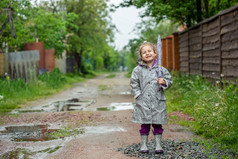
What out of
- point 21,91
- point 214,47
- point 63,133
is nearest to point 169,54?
point 214,47

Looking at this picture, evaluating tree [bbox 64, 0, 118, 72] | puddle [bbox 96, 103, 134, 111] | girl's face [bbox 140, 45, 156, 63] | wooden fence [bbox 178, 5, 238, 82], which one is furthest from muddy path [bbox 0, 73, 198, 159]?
tree [bbox 64, 0, 118, 72]

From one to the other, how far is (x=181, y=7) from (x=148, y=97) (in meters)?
8.35

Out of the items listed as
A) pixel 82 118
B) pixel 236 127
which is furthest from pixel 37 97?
pixel 236 127

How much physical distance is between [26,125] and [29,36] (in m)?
12.8

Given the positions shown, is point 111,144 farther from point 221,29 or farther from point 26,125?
point 221,29

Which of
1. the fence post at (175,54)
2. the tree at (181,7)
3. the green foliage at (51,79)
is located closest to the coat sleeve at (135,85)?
the tree at (181,7)

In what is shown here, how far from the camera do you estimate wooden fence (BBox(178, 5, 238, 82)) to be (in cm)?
775

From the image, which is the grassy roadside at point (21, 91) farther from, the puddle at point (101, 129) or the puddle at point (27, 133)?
the puddle at point (101, 129)

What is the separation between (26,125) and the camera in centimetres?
695

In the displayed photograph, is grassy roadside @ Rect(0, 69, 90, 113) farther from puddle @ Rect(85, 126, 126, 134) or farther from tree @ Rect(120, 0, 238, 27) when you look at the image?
tree @ Rect(120, 0, 238, 27)

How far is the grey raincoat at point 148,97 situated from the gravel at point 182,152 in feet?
1.35

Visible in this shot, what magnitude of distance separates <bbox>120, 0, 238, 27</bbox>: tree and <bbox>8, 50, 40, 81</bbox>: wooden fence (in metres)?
4.82

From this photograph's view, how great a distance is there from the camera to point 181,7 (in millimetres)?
12242

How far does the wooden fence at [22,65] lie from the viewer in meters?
14.8
